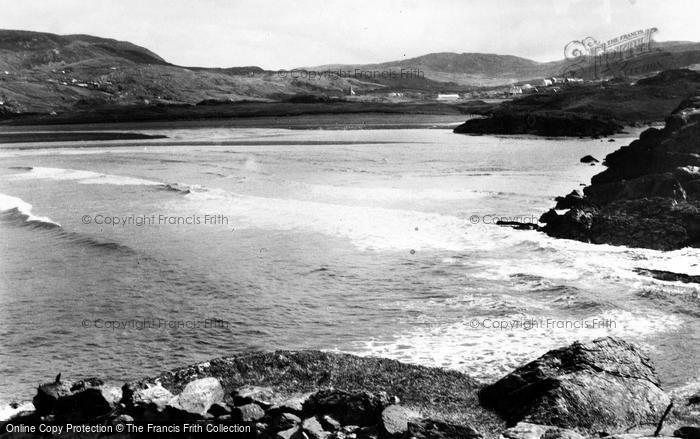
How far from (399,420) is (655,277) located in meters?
A: 11.8

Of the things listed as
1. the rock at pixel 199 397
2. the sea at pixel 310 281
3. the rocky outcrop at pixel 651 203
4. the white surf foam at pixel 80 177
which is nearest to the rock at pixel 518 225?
the rocky outcrop at pixel 651 203

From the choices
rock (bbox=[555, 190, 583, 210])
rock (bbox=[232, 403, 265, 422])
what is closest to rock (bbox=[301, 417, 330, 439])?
rock (bbox=[232, 403, 265, 422])

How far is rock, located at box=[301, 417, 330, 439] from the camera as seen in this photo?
29.1ft

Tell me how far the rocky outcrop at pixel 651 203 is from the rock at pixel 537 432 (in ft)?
47.8

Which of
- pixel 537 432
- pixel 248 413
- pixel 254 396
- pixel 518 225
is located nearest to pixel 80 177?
pixel 518 225

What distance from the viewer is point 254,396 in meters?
10.1

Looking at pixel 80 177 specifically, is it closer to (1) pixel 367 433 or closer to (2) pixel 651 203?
(2) pixel 651 203

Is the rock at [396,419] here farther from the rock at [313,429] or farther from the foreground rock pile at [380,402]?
the rock at [313,429]

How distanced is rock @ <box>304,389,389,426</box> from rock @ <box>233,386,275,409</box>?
64cm

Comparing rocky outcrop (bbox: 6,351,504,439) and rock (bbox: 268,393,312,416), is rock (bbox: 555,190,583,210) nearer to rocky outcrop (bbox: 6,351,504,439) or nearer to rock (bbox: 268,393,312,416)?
rocky outcrop (bbox: 6,351,504,439)

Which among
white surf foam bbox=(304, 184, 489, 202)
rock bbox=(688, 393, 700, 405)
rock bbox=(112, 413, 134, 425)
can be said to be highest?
white surf foam bbox=(304, 184, 489, 202)

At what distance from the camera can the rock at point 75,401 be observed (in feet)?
33.3

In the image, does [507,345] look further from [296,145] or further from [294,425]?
[296,145]

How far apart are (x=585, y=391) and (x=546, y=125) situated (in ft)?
285
